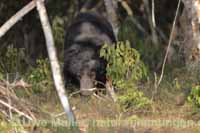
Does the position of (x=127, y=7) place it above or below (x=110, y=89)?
above

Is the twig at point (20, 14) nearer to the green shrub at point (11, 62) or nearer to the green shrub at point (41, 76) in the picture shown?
the green shrub at point (41, 76)

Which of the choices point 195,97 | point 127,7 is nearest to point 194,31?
point 195,97

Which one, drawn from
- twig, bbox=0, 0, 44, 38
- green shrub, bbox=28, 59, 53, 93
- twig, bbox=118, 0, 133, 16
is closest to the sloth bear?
green shrub, bbox=28, 59, 53, 93

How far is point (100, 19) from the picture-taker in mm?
10023

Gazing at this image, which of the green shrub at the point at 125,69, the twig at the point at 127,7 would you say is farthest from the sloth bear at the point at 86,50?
the twig at the point at 127,7

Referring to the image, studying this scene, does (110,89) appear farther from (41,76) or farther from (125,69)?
(41,76)

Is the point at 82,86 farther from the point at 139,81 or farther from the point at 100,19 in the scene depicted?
the point at 100,19

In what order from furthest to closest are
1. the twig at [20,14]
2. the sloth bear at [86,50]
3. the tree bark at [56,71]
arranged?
the sloth bear at [86,50], the twig at [20,14], the tree bark at [56,71]

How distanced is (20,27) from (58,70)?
679cm

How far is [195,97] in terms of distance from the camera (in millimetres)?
7301

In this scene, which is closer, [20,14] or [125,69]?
[20,14]

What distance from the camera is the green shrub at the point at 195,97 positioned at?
7.25 meters

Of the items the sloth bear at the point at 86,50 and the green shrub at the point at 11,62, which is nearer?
the sloth bear at the point at 86,50

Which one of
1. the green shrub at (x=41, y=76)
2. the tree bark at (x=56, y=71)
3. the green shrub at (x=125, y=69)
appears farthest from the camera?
the green shrub at (x=41, y=76)
